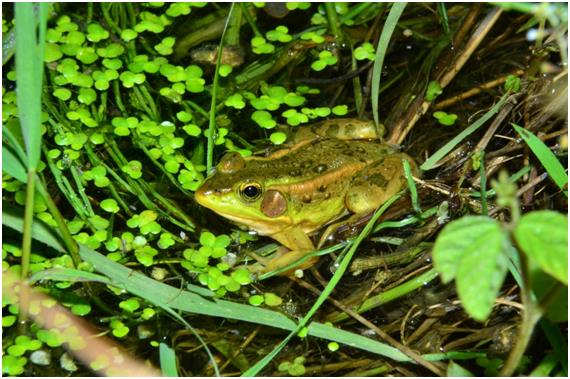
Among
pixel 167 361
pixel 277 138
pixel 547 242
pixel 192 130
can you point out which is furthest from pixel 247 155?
pixel 547 242

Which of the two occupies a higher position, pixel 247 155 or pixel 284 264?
pixel 247 155

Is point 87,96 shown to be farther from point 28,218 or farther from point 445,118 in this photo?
point 445,118

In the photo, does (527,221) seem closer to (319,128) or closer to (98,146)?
(319,128)

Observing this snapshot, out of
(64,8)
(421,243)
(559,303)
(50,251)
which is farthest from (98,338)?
(64,8)

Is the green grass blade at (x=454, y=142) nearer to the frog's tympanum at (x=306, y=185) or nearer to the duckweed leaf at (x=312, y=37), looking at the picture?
the frog's tympanum at (x=306, y=185)

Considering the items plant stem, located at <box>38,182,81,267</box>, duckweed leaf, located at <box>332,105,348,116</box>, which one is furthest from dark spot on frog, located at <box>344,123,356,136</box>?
plant stem, located at <box>38,182,81,267</box>

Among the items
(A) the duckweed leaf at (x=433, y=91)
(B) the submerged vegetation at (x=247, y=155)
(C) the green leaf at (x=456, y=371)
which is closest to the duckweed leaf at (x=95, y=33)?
(B) the submerged vegetation at (x=247, y=155)

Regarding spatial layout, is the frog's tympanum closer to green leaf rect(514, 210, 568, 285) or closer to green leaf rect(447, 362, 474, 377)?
green leaf rect(447, 362, 474, 377)
